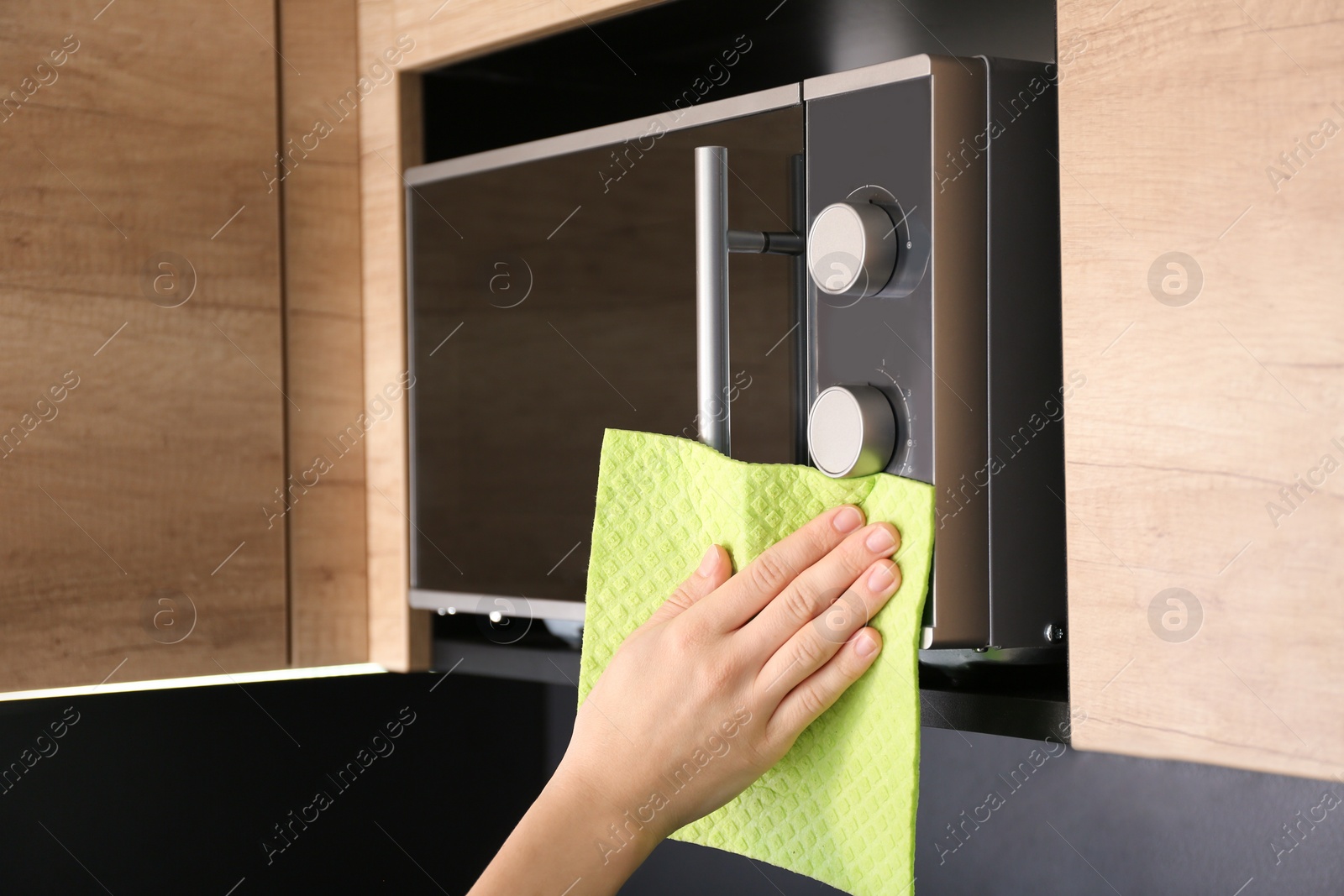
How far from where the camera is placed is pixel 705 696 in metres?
0.62

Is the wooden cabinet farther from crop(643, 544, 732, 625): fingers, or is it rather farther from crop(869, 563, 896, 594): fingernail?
crop(869, 563, 896, 594): fingernail

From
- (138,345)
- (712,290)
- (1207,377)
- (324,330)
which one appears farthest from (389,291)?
(1207,377)

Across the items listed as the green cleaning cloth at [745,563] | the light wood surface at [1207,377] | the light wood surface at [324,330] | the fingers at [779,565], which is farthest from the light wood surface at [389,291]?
the light wood surface at [1207,377]

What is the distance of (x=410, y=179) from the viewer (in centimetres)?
86

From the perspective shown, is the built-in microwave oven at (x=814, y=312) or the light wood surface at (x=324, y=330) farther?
the light wood surface at (x=324, y=330)

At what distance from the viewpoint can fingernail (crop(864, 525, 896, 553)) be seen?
1.89 feet

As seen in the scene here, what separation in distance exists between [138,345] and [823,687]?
19.8 inches

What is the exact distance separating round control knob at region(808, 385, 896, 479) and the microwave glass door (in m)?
→ 0.05

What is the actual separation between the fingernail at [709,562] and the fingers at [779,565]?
0.06 feet

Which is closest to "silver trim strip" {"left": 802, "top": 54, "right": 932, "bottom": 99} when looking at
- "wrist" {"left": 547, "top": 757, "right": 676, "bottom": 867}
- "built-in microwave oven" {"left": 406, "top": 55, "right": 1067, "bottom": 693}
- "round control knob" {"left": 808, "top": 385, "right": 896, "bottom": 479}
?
"built-in microwave oven" {"left": 406, "top": 55, "right": 1067, "bottom": 693}

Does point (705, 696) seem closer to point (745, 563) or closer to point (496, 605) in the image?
point (745, 563)

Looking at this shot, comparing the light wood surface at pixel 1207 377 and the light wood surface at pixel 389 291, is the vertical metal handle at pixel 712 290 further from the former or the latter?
the light wood surface at pixel 389 291

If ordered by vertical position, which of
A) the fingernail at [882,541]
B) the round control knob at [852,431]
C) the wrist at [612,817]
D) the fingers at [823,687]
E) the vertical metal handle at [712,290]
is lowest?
the wrist at [612,817]

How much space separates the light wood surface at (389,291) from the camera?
867 millimetres
